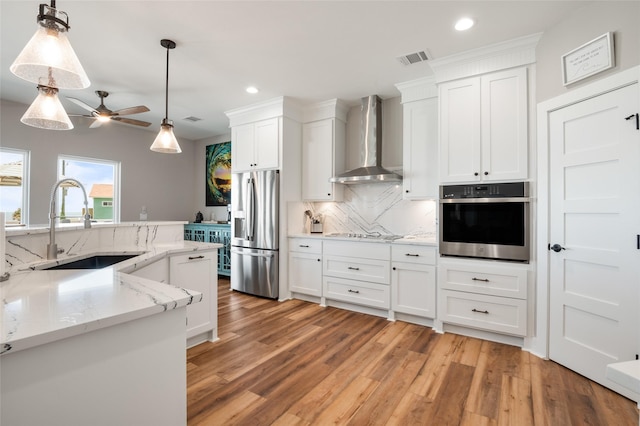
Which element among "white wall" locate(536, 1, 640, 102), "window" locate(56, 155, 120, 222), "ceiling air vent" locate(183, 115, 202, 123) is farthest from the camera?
"ceiling air vent" locate(183, 115, 202, 123)

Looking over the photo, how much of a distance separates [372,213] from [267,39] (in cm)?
240

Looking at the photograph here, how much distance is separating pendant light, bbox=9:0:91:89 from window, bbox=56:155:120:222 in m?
4.18

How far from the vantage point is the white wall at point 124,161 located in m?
4.29

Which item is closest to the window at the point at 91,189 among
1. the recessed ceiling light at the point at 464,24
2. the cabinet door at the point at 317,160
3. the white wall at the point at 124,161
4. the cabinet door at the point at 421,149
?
the white wall at the point at 124,161

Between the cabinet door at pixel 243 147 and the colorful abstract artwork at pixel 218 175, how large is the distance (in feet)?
4.81

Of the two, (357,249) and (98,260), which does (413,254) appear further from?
(98,260)

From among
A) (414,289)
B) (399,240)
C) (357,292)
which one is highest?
(399,240)

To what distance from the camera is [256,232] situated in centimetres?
420

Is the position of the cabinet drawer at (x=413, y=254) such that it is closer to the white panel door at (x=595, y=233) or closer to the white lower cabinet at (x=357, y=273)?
the white lower cabinet at (x=357, y=273)

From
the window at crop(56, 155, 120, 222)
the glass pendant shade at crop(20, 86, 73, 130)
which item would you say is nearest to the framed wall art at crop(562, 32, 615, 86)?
the glass pendant shade at crop(20, 86, 73, 130)

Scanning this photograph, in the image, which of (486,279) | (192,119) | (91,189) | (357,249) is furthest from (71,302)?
(91,189)

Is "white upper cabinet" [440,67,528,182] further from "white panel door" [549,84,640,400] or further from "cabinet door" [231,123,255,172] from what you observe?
"cabinet door" [231,123,255,172]

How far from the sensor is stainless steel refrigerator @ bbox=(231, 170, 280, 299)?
4047 millimetres

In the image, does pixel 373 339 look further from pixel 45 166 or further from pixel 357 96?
pixel 45 166
